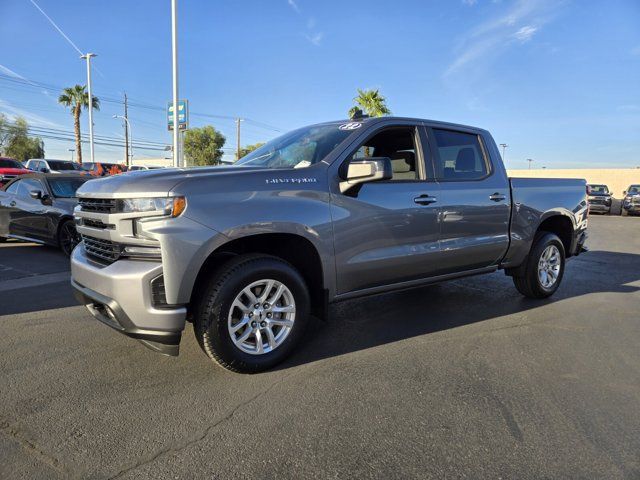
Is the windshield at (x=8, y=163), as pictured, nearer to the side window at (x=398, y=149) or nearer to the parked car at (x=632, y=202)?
the side window at (x=398, y=149)

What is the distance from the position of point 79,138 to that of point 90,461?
47.7m

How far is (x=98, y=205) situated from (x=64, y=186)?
19.5 feet

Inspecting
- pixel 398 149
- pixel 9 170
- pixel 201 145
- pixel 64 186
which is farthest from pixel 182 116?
pixel 201 145

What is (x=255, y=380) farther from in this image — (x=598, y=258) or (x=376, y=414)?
(x=598, y=258)

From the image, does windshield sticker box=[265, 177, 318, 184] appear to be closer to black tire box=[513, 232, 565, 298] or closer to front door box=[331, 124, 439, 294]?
front door box=[331, 124, 439, 294]

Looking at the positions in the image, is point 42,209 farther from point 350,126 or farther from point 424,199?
point 424,199

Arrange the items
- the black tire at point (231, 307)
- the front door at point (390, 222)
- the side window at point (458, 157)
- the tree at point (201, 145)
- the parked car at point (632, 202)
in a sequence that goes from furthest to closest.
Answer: the tree at point (201, 145)
the parked car at point (632, 202)
the side window at point (458, 157)
the front door at point (390, 222)
the black tire at point (231, 307)

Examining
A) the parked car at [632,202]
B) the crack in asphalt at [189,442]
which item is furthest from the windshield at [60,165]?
the parked car at [632,202]

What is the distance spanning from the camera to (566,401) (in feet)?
9.98

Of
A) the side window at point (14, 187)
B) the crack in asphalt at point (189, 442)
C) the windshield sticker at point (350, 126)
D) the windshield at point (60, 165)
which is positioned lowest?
the crack in asphalt at point (189, 442)

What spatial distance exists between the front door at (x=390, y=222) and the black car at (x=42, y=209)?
19.0ft

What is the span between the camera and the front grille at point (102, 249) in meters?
3.07

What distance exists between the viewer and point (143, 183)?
2.97 metres

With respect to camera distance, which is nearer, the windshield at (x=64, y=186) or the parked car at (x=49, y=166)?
the windshield at (x=64, y=186)
